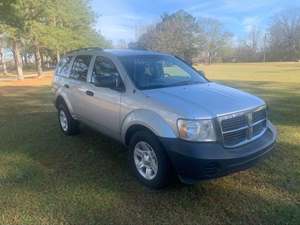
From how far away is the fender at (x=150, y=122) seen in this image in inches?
158

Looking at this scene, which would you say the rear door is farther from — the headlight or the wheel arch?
the headlight

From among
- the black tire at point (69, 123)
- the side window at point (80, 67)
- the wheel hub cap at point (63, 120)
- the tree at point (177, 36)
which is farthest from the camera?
the tree at point (177, 36)

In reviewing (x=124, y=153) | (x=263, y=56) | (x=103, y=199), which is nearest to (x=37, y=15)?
(x=124, y=153)

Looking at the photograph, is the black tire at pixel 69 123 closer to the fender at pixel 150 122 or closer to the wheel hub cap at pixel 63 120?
the wheel hub cap at pixel 63 120

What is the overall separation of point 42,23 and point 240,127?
82.9ft

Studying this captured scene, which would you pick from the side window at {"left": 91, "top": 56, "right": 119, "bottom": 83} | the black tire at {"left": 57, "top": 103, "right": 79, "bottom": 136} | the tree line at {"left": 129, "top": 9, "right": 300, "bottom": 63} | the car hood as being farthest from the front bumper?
the tree line at {"left": 129, "top": 9, "right": 300, "bottom": 63}

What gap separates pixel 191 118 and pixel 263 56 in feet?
298

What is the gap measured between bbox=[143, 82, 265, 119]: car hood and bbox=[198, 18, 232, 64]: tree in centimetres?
8566

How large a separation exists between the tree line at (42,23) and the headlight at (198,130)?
15853 mm

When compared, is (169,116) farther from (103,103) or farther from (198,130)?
(103,103)

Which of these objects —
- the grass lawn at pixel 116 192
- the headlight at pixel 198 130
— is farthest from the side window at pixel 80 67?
the headlight at pixel 198 130

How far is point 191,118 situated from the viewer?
3.85m

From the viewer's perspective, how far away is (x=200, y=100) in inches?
165

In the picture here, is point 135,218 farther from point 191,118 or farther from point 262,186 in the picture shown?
point 262,186
